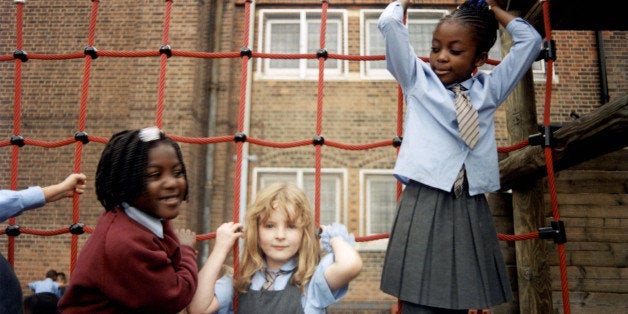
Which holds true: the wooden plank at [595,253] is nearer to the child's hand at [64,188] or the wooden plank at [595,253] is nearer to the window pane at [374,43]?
the child's hand at [64,188]

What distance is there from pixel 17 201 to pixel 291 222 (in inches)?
39.6

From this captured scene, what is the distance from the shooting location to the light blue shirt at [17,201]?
1.84 m

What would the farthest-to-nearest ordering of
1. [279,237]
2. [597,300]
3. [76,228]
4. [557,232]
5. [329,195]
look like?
[329,195]
[597,300]
[76,228]
[557,232]
[279,237]

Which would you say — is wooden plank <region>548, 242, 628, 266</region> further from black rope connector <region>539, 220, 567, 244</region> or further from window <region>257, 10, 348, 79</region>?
window <region>257, 10, 348, 79</region>

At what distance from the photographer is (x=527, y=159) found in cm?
238

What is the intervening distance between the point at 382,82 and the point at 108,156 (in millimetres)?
6091

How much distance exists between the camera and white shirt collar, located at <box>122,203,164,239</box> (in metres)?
1.52

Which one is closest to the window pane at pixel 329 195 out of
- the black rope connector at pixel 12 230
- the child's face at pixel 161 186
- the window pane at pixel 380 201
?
the window pane at pixel 380 201

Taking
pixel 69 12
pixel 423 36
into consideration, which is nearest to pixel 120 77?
pixel 69 12

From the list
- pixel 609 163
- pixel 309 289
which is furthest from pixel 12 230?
pixel 609 163

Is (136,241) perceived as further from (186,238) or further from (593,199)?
(593,199)

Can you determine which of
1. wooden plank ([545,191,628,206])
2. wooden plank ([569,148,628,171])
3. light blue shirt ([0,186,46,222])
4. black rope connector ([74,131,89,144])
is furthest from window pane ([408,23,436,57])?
light blue shirt ([0,186,46,222])

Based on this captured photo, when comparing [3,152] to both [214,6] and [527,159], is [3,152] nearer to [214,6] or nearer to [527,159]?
[214,6]

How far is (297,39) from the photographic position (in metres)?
7.59
